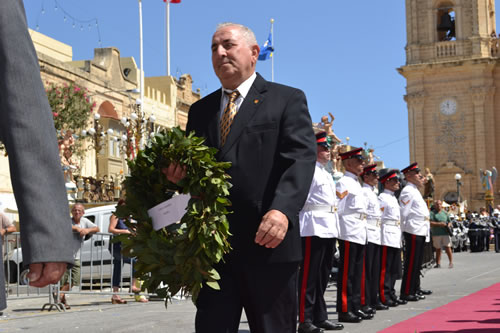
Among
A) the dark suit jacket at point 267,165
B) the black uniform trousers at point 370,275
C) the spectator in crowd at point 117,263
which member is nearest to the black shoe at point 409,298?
the black uniform trousers at point 370,275

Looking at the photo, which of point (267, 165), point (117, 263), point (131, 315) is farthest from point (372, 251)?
point (267, 165)

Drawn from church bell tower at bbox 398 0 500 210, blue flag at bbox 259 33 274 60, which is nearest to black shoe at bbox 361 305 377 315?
blue flag at bbox 259 33 274 60

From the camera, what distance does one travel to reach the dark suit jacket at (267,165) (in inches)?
169

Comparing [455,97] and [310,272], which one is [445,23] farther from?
[310,272]

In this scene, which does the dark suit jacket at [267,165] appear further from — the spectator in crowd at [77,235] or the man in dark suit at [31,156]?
the spectator in crowd at [77,235]

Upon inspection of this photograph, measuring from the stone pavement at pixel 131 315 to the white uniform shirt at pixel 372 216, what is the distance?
0.97 m

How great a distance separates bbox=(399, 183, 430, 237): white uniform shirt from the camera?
1198 centimetres

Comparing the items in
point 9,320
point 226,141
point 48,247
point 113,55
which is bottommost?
point 9,320

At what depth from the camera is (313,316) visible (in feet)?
28.7

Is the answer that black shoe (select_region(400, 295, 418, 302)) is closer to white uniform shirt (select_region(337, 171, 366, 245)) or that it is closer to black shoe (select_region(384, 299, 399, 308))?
black shoe (select_region(384, 299, 399, 308))

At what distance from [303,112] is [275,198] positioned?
0.61 meters

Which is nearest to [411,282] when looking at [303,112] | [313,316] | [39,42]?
[313,316]

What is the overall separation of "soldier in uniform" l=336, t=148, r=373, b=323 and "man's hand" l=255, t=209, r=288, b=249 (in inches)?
216

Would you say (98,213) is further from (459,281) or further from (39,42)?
(39,42)
